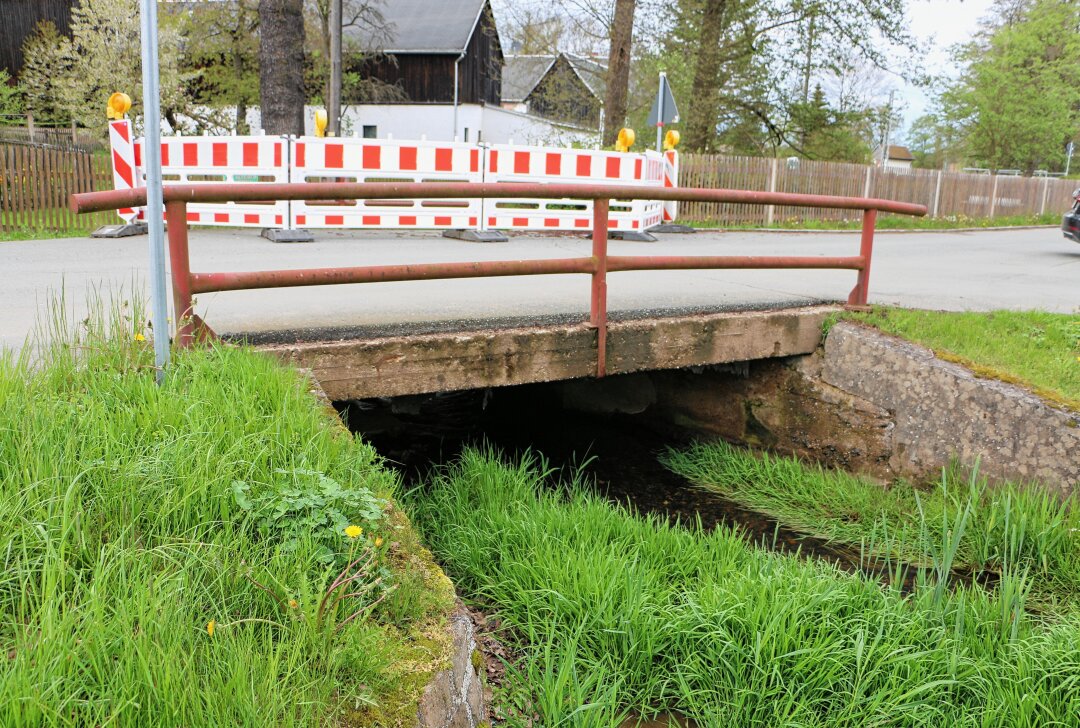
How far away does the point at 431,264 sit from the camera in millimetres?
5012

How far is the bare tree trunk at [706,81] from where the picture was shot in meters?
23.2

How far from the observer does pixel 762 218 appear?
791 inches

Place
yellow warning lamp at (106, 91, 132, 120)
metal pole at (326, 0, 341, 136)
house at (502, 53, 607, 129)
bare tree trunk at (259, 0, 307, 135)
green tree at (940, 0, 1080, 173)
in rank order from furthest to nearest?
green tree at (940, 0, 1080, 173) < house at (502, 53, 607, 129) < metal pole at (326, 0, 341, 136) < bare tree trunk at (259, 0, 307, 135) < yellow warning lamp at (106, 91, 132, 120)

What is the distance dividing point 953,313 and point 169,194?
20.0 feet

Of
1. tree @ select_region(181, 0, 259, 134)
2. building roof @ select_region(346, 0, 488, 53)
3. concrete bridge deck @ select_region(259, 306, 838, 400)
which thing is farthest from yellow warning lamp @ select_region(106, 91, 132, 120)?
building roof @ select_region(346, 0, 488, 53)

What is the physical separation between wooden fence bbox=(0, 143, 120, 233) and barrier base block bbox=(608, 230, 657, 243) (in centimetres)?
731

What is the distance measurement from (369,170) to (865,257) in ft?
23.2

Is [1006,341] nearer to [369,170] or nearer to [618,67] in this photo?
[369,170]

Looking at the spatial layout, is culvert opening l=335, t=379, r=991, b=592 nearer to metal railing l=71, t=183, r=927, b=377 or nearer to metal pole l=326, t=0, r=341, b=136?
metal railing l=71, t=183, r=927, b=377

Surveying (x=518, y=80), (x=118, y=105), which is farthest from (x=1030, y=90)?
(x=118, y=105)

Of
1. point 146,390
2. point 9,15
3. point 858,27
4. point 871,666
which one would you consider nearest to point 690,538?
point 871,666

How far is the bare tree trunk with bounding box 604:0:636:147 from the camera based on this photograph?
18.0 m

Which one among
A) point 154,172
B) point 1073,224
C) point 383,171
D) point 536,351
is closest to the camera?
point 154,172

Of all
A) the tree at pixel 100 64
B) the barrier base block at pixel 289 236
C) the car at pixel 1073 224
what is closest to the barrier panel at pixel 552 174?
the barrier base block at pixel 289 236
